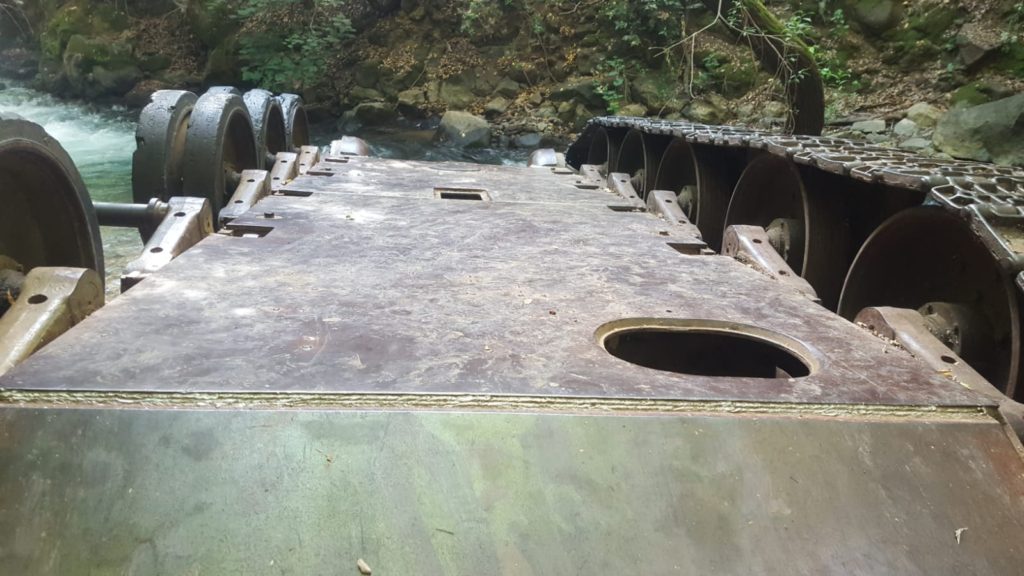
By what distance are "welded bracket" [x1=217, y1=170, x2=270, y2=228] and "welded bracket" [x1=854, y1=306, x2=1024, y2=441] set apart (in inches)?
96.4

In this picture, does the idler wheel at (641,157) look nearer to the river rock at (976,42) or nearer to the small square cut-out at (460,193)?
the small square cut-out at (460,193)

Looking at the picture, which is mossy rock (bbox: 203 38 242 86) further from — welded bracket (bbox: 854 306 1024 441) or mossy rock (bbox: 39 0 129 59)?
welded bracket (bbox: 854 306 1024 441)

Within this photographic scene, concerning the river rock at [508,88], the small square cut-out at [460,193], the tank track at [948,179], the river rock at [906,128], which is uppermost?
the tank track at [948,179]

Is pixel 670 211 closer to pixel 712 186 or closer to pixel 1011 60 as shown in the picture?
pixel 712 186

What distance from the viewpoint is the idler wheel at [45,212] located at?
7.63ft

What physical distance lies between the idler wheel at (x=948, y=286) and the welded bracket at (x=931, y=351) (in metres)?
0.21

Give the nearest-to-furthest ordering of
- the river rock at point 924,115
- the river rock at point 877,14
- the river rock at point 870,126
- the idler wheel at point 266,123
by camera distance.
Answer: the idler wheel at point 266,123
the river rock at point 924,115
the river rock at point 870,126
the river rock at point 877,14

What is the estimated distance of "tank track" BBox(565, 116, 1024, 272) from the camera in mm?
1703

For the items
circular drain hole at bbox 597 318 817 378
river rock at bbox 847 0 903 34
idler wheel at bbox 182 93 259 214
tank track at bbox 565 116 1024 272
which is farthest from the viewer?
river rock at bbox 847 0 903 34

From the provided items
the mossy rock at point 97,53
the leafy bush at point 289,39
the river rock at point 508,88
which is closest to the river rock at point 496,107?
the river rock at point 508,88

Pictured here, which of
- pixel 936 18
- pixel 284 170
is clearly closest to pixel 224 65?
pixel 284 170

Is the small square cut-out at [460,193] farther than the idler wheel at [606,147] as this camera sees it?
No

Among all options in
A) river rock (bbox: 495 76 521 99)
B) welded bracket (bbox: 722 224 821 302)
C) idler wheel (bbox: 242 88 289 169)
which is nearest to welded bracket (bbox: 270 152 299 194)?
idler wheel (bbox: 242 88 289 169)

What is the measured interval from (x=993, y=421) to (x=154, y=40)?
17580 mm
